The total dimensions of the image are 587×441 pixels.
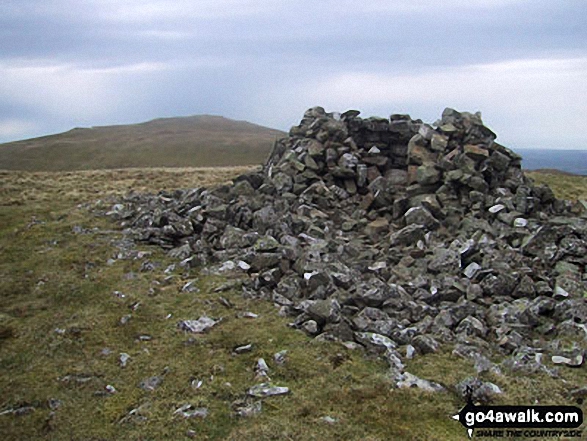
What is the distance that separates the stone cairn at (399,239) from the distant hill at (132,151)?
101451 mm

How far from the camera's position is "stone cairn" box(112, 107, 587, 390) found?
51.4 ft

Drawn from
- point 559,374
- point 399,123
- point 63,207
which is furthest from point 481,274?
point 63,207

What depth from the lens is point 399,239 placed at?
23.3 metres

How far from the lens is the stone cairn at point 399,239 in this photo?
15.7 meters

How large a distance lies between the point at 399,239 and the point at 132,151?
13540cm

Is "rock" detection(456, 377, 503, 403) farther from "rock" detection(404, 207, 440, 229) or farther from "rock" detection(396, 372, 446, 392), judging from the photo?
"rock" detection(404, 207, 440, 229)

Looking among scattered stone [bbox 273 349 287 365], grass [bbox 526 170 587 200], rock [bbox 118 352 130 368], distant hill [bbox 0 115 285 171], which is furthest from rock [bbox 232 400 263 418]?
distant hill [bbox 0 115 285 171]

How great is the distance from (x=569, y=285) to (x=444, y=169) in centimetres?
1090

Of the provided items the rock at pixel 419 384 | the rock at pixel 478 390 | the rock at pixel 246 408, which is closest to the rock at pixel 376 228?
the rock at pixel 419 384

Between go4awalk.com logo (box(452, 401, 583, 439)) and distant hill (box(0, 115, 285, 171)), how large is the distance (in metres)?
121

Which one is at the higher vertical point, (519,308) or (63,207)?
(63,207)

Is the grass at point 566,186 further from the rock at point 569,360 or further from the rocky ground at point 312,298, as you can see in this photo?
the rock at point 569,360

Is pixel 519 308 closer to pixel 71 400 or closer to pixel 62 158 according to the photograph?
pixel 71 400

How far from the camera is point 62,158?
13775cm
